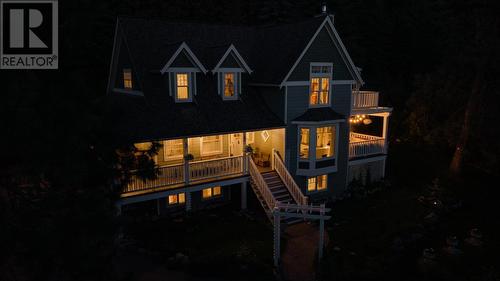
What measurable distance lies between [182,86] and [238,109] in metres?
3.21

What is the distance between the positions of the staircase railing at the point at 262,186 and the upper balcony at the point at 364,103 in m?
7.65

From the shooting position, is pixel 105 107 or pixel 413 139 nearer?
pixel 105 107

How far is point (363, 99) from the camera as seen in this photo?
78.3 feet

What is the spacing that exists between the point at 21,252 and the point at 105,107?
391 centimetres

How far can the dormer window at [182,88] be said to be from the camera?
1955cm

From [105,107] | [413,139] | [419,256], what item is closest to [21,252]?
[105,107]

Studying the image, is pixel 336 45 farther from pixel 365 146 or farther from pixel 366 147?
pixel 366 147

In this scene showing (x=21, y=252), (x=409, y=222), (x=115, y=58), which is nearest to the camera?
(x=21, y=252)

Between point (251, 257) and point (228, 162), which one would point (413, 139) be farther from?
point (251, 257)

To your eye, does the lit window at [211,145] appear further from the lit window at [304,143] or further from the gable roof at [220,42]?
the lit window at [304,143]

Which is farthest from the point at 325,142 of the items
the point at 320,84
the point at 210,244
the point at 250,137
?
the point at 210,244

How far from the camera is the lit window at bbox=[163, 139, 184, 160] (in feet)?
65.0

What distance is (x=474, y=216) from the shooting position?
68.0 feet

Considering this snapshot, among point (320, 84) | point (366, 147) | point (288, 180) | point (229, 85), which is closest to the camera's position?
point (288, 180)
